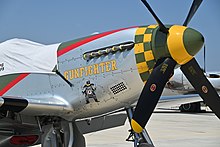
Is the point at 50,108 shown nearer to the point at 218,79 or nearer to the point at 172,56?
the point at 172,56

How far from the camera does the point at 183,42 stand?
17.4 ft

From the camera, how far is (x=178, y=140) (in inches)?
469

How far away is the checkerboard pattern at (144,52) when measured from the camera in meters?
5.66

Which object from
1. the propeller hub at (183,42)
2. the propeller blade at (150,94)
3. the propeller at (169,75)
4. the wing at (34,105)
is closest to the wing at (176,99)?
the propeller at (169,75)

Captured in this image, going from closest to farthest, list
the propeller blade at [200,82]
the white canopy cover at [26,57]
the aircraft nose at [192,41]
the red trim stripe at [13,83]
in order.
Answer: the aircraft nose at [192,41] → the propeller blade at [200,82] → the white canopy cover at [26,57] → the red trim stripe at [13,83]

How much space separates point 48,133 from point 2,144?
116cm

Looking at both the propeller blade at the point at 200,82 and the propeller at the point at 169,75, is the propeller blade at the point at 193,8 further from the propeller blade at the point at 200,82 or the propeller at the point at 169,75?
the propeller blade at the point at 200,82

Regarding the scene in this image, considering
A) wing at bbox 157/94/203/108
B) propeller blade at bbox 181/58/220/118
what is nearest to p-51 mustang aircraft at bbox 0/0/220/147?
propeller blade at bbox 181/58/220/118

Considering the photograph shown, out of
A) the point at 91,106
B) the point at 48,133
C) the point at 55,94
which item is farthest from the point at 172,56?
the point at 48,133

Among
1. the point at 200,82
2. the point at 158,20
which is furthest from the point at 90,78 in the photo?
the point at 200,82

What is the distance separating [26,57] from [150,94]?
99.9 inches

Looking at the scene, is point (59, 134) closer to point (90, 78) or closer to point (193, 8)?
point (90, 78)

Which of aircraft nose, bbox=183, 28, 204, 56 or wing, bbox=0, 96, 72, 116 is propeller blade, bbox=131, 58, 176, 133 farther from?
wing, bbox=0, 96, 72, 116

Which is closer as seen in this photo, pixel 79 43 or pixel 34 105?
pixel 34 105
